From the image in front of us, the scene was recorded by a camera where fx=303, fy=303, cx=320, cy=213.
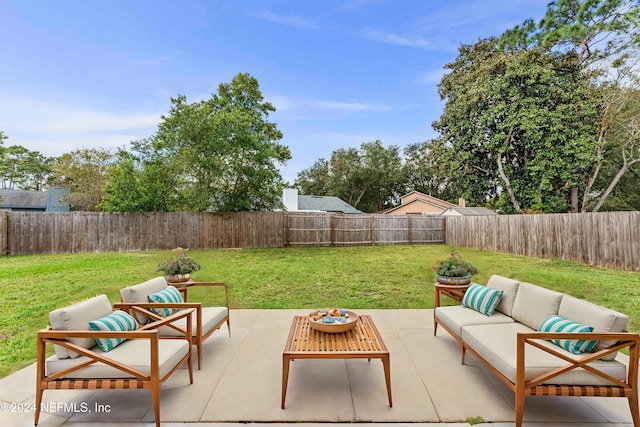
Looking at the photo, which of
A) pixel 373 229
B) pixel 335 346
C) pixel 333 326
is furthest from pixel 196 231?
pixel 335 346

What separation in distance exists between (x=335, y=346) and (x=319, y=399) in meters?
0.37

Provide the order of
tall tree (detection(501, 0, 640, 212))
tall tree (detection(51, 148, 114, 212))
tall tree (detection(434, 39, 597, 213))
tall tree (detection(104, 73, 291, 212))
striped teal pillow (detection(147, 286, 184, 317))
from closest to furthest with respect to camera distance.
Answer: striped teal pillow (detection(147, 286, 184, 317)), tall tree (detection(501, 0, 640, 212)), tall tree (detection(434, 39, 597, 213)), tall tree (detection(104, 73, 291, 212)), tall tree (detection(51, 148, 114, 212))

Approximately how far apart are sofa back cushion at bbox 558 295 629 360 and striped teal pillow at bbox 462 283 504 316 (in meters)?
0.61

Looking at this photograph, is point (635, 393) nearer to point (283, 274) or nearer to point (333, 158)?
point (283, 274)

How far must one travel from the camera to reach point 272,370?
2559 mm

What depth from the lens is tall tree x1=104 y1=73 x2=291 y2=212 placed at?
1133 centimetres

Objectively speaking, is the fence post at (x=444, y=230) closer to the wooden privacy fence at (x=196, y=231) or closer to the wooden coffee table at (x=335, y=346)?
the wooden privacy fence at (x=196, y=231)

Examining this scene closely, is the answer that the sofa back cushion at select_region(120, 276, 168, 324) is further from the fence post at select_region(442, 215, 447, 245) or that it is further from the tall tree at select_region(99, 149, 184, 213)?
the fence post at select_region(442, 215, 447, 245)

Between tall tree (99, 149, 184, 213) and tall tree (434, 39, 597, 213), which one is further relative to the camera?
tall tree (99, 149, 184, 213)

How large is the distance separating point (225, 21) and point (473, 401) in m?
9.11

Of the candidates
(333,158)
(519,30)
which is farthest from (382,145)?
(519,30)

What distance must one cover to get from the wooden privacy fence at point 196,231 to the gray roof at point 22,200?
10.3 meters

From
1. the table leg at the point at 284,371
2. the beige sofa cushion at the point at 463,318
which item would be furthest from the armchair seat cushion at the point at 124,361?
the beige sofa cushion at the point at 463,318

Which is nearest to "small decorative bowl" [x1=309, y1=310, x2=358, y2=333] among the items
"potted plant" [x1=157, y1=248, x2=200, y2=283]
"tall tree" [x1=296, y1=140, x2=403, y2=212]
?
"potted plant" [x1=157, y1=248, x2=200, y2=283]
